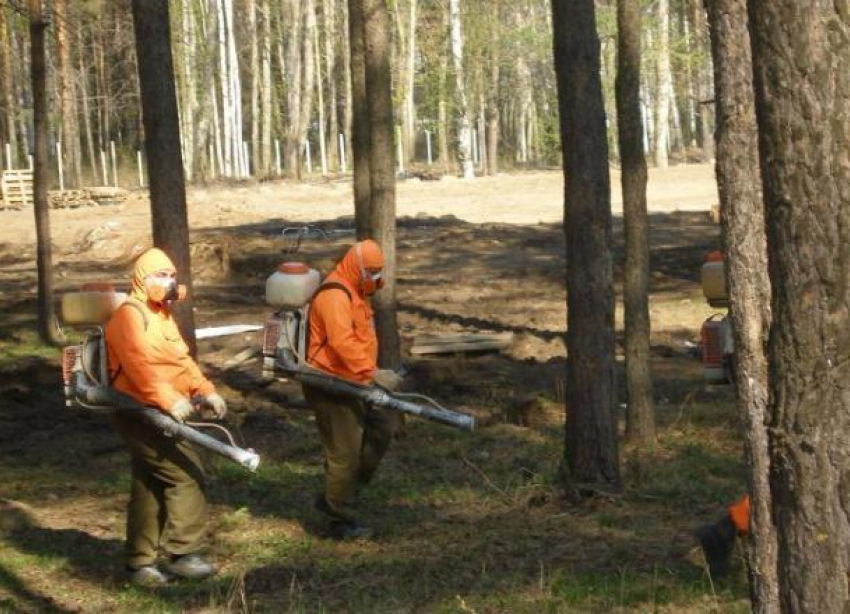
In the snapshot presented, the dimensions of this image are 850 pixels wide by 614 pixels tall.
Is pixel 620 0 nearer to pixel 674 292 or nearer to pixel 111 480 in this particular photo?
pixel 111 480

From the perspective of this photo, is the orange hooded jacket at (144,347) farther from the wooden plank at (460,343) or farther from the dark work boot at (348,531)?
the wooden plank at (460,343)

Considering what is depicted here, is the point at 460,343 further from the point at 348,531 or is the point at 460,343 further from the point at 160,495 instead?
the point at 160,495

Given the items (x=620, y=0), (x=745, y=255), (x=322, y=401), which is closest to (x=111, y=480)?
(x=322, y=401)

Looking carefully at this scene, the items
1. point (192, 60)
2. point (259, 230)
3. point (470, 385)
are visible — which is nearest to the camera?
point (470, 385)

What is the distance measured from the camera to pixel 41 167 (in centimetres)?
1853

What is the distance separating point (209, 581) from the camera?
9.41 metres

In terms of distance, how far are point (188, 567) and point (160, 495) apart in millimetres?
477

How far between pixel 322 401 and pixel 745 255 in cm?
350

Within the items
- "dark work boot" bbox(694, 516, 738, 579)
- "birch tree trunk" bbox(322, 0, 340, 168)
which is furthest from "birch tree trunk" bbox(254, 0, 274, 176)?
"dark work boot" bbox(694, 516, 738, 579)

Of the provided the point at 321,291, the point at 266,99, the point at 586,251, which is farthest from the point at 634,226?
the point at 266,99

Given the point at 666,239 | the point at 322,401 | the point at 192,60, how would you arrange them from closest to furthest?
the point at 322,401 < the point at 666,239 < the point at 192,60

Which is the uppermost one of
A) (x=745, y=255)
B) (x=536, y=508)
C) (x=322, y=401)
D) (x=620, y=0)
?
(x=620, y=0)

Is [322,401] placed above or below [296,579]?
above

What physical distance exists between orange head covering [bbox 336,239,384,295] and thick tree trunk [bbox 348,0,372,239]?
407cm
